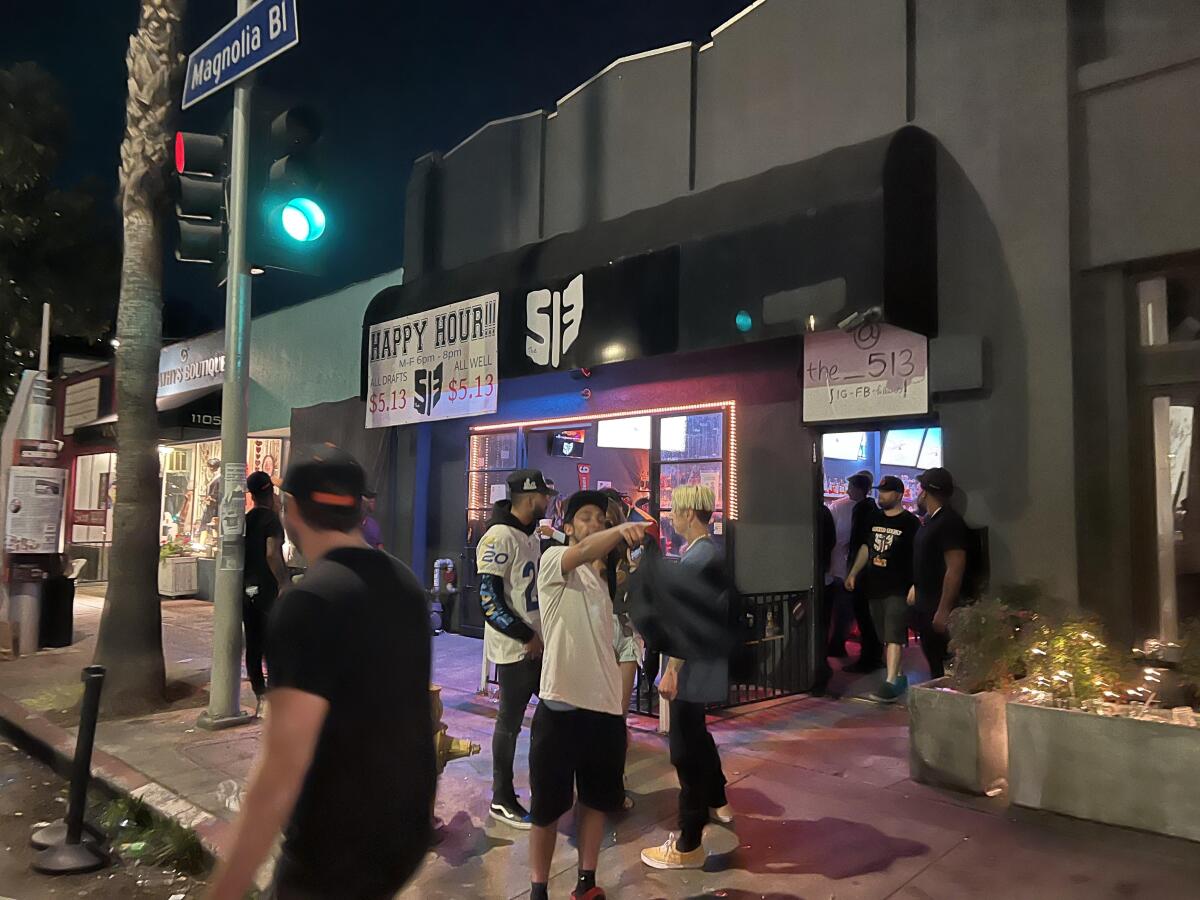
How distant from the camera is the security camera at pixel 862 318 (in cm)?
666

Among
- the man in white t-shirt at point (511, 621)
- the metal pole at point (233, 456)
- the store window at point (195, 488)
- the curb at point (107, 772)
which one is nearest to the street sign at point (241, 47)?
the metal pole at point (233, 456)

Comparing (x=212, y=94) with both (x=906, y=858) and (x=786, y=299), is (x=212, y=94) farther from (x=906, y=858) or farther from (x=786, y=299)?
(x=906, y=858)

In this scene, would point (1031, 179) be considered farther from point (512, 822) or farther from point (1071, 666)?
point (512, 822)

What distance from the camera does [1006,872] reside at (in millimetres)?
4238

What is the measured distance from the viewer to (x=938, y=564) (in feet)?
22.5

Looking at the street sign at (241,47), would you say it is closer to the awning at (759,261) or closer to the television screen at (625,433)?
the awning at (759,261)

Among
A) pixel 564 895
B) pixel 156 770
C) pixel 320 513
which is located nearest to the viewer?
pixel 320 513

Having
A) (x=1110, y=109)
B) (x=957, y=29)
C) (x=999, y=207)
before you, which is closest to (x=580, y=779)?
(x=999, y=207)

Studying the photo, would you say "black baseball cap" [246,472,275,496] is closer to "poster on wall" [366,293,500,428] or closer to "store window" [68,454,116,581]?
"poster on wall" [366,293,500,428]

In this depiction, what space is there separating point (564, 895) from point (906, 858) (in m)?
1.74

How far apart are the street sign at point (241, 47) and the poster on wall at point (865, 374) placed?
193 inches

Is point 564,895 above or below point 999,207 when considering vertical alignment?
below

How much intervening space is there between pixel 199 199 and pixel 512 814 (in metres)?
4.99

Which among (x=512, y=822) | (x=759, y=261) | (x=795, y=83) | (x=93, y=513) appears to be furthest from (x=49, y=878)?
(x=93, y=513)
